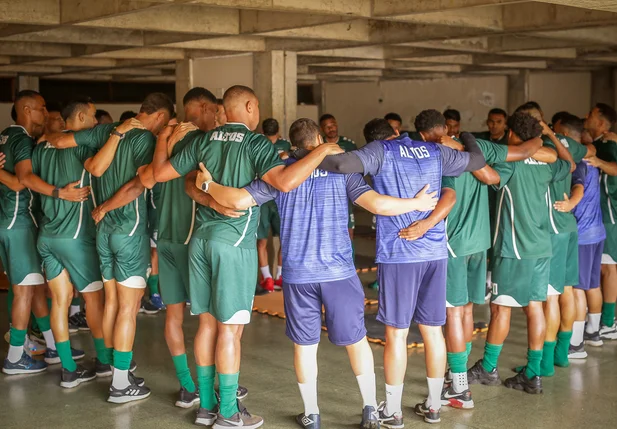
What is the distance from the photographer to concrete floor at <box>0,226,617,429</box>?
536 centimetres

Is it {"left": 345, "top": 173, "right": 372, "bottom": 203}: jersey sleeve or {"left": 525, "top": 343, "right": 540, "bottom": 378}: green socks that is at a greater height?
{"left": 345, "top": 173, "right": 372, "bottom": 203}: jersey sleeve

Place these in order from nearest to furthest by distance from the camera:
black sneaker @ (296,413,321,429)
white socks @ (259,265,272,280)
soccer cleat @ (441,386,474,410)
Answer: black sneaker @ (296,413,321,429), soccer cleat @ (441,386,474,410), white socks @ (259,265,272,280)

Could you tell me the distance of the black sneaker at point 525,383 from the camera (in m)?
5.87

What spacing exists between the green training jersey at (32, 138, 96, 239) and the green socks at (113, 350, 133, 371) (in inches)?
37.1

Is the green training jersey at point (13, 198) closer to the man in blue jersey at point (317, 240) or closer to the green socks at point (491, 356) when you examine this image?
the man in blue jersey at point (317, 240)

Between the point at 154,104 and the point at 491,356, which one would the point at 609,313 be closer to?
the point at 491,356

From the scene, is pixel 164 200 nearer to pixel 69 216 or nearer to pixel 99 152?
pixel 99 152

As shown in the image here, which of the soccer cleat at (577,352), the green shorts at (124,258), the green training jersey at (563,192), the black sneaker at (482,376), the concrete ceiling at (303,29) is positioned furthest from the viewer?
the concrete ceiling at (303,29)

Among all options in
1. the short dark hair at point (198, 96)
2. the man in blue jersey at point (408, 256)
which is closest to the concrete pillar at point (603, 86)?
the man in blue jersey at point (408, 256)

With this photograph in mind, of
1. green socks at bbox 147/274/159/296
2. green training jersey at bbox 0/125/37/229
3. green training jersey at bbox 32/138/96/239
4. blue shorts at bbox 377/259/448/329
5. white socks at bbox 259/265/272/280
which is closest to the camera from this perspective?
blue shorts at bbox 377/259/448/329

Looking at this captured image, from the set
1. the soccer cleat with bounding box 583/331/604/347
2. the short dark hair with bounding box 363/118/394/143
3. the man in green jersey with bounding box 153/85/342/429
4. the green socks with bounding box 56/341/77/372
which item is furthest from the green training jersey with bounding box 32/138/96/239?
the soccer cleat with bounding box 583/331/604/347

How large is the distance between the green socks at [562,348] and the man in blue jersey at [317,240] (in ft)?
7.18

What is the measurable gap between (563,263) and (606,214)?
153 cm

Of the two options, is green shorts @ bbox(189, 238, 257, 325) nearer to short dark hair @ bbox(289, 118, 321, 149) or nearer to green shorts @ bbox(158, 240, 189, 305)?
green shorts @ bbox(158, 240, 189, 305)
